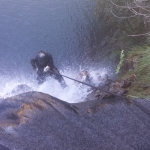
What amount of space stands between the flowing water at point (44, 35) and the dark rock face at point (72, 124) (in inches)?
163

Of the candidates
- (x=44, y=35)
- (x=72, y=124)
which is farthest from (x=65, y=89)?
(x=44, y=35)

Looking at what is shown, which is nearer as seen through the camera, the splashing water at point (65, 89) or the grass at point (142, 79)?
the grass at point (142, 79)

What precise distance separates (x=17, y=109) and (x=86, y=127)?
36.1 inches

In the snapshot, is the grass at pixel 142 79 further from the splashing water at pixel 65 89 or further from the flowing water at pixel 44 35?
the flowing water at pixel 44 35

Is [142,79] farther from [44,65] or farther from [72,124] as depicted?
[44,65]

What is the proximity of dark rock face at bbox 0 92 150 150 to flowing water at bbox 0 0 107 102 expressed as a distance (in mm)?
4146

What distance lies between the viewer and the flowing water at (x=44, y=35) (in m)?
9.23

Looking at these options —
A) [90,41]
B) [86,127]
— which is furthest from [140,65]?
[90,41]

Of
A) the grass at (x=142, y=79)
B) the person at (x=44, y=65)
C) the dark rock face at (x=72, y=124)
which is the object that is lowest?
the dark rock face at (x=72, y=124)

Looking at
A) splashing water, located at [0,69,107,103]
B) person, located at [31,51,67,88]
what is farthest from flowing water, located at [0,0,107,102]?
person, located at [31,51,67,88]

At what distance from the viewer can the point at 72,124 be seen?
299 cm

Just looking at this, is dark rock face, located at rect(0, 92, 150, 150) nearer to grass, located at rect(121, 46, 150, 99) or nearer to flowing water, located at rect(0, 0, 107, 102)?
grass, located at rect(121, 46, 150, 99)

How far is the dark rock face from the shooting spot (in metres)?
2.72

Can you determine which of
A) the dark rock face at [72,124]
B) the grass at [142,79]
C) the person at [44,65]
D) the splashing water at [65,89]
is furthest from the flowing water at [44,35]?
the dark rock face at [72,124]
